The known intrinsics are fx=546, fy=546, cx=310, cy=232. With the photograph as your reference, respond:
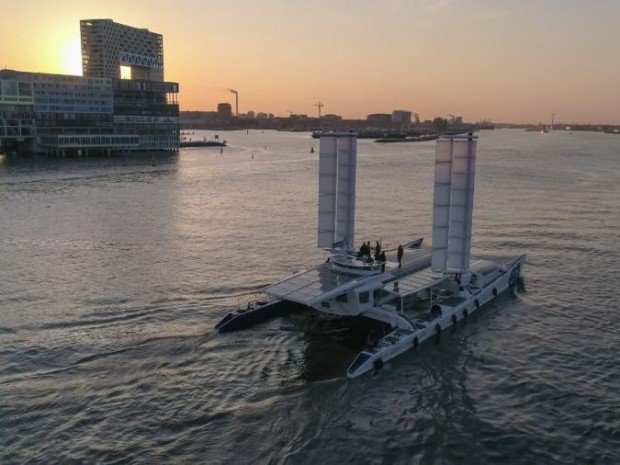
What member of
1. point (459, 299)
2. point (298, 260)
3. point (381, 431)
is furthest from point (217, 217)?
point (381, 431)

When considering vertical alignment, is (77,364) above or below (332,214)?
below

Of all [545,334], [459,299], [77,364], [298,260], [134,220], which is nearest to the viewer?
[77,364]

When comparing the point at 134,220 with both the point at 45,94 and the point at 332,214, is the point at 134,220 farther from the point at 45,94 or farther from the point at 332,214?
the point at 45,94

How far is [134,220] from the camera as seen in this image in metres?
63.2

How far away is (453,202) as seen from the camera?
31891 millimetres

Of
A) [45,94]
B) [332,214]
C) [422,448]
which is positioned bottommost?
[422,448]

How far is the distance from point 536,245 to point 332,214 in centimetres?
2560

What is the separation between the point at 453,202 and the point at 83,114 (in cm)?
15371

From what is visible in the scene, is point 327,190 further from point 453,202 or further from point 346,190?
point 453,202

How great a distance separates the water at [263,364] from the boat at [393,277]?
1.09 m

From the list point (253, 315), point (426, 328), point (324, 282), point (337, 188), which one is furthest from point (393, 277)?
point (253, 315)

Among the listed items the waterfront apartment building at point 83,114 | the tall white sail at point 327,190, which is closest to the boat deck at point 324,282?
the tall white sail at point 327,190

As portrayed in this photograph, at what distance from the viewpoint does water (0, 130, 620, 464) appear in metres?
20.8

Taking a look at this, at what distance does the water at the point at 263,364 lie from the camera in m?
20.8
